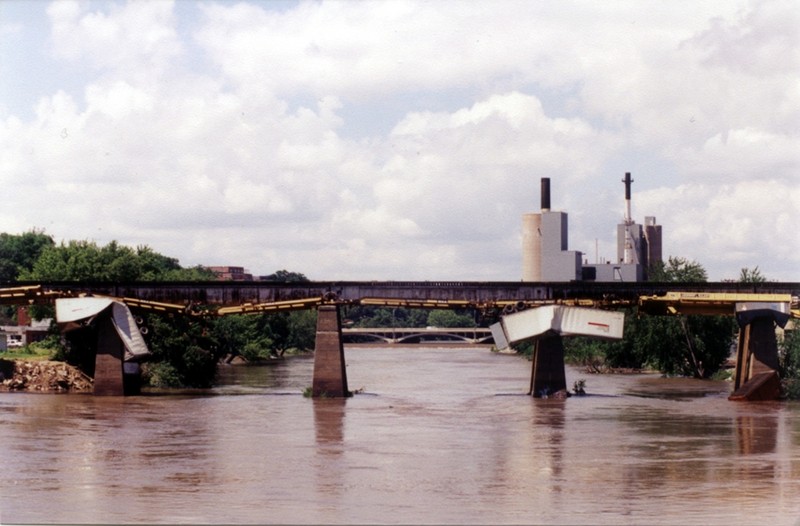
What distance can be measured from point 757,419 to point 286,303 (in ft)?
76.5

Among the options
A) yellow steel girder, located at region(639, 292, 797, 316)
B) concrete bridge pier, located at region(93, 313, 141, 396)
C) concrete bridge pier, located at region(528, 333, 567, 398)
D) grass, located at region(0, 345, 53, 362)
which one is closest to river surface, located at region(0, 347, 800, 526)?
concrete bridge pier, located at region(93, 313, 141, 396)

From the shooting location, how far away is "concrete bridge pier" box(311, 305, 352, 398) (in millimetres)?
60719

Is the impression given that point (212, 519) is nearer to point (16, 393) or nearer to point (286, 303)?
point (286, 303)

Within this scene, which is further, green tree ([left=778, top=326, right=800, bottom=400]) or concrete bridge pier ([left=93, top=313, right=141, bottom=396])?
green tree ([left=778, top=326, right=800, bottom=400])

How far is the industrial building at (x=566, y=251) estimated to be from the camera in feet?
447

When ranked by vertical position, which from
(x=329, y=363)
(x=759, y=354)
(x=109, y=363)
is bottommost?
(x=329, y=363)

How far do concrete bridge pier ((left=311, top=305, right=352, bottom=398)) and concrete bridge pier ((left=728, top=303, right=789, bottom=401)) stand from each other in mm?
19092

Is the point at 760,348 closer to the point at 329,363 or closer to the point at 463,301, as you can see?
the point at 463,301

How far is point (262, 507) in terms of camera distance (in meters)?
27.9

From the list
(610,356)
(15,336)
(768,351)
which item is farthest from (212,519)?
(15,336)

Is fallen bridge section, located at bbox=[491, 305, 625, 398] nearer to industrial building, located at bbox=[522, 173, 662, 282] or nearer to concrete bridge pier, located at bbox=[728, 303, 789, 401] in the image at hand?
concrete bridge pier, located at bbox=[728, 303, 789, 401]

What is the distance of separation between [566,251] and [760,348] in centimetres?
7757

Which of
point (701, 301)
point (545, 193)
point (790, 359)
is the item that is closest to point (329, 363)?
point (701, 301)

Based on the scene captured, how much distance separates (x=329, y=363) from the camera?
61031 mm
